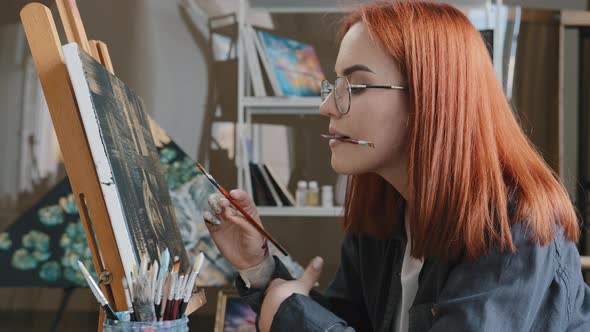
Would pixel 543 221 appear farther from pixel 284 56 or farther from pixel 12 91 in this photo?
pixel 12 91

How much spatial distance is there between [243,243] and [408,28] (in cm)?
50

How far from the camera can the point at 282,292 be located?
1.13 metres

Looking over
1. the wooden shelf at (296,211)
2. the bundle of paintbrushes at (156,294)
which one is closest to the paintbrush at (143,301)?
the bundle of paintbrushes at (156,294)

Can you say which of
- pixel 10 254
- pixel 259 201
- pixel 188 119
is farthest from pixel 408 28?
pixel 188 119

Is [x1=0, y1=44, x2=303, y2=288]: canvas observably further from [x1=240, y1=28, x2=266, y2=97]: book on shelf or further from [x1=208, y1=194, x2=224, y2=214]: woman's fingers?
[x1=208, y1=194, x2=224, y2=214]: woman's fingers

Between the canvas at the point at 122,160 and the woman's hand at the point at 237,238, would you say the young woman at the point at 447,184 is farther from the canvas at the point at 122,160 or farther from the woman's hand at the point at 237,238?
the canvas at the point at 122,160

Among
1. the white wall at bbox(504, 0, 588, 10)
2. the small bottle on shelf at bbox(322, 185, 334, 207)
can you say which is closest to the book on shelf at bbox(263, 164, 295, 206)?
the small bottle on shelf at bbox(322, 185, 334, 207)

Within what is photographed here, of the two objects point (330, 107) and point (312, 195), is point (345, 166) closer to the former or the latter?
point (330, 107)

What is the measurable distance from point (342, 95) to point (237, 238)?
1.13 feet

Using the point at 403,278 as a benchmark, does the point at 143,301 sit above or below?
above

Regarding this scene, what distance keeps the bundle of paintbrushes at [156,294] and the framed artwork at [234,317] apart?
2.13m

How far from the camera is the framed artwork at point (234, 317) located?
297 centimetres

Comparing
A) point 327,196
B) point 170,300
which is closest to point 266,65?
point 327,196

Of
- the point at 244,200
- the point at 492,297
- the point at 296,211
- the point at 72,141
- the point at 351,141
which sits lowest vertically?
the point at 296,211
